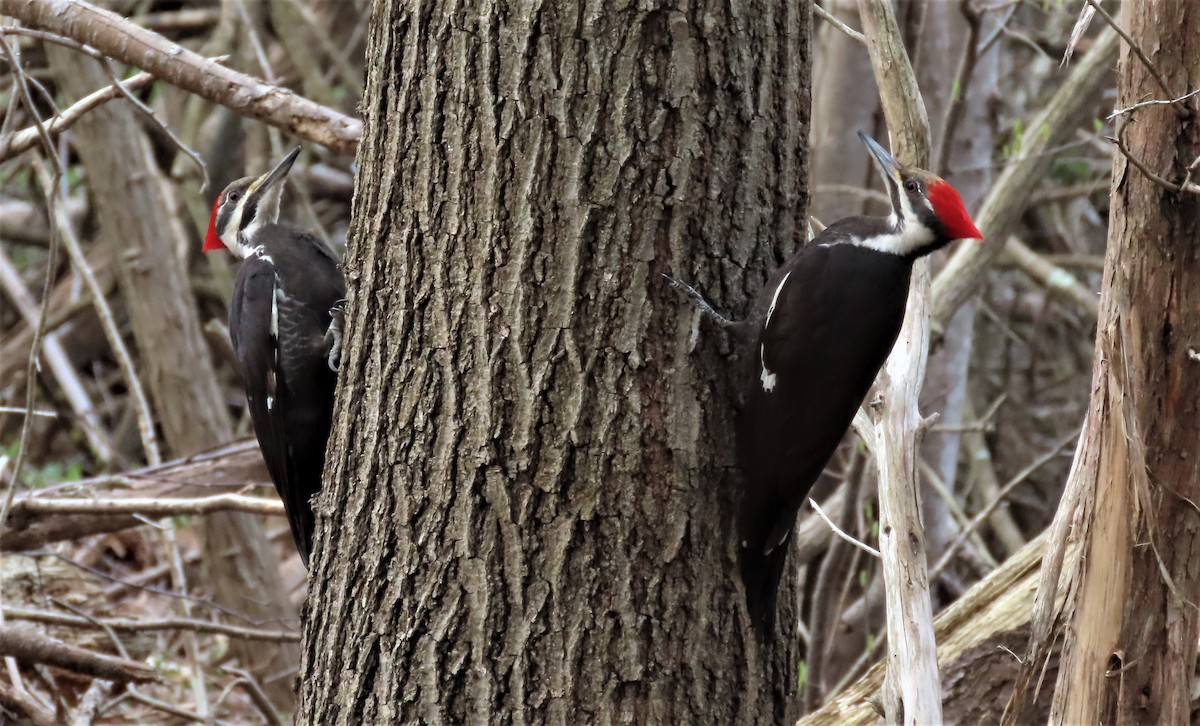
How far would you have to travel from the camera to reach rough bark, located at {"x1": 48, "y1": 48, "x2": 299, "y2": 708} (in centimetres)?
477

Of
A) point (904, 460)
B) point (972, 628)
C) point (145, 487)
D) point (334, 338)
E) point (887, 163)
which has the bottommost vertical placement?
point (972, 628)

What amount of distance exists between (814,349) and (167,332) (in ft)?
10.5

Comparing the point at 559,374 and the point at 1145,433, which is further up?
the point at 559,374

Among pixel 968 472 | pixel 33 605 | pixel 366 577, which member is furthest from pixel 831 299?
pixel 968 472

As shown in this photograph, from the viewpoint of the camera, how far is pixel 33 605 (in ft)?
Result: 14.0

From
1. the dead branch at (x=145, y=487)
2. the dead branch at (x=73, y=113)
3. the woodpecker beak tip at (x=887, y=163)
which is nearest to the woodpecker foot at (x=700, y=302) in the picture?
the woodpecker beak tip at (x=887, y=163)

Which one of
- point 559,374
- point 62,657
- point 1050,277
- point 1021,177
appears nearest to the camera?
point 559,374

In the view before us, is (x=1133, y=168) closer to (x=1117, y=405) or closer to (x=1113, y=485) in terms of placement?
(x=1117, y=405)

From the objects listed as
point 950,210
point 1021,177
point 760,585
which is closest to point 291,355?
point 760,585

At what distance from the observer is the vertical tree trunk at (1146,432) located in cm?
235

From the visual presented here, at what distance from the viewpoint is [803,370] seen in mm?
2473

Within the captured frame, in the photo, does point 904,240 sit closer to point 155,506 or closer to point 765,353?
point 765,353

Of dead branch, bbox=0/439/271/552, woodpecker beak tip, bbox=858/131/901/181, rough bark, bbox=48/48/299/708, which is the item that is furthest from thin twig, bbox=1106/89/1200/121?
rough bark, bbox=48/48/299/708

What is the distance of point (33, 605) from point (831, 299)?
126 inches
